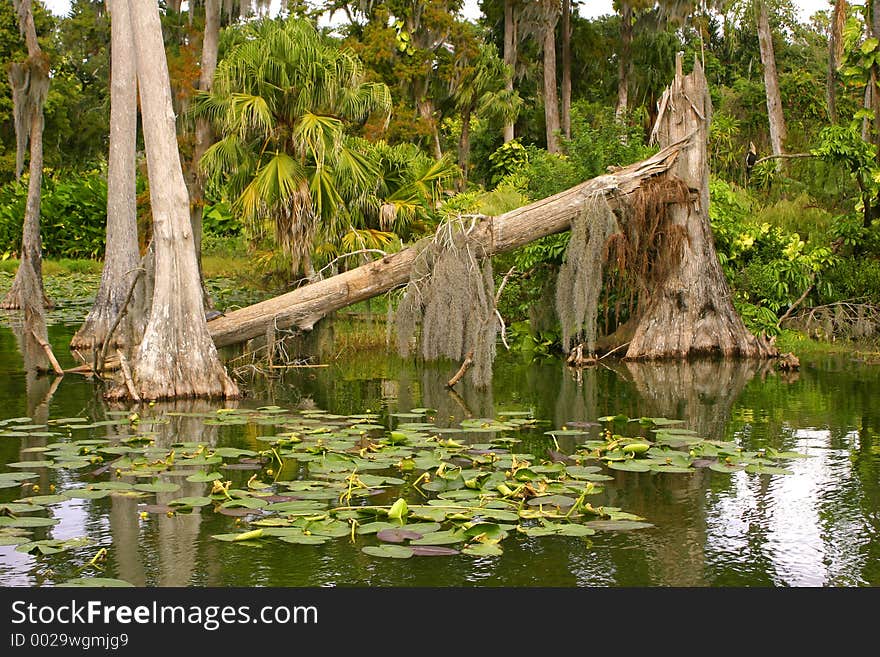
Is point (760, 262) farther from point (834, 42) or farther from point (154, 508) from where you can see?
point (834, 42)

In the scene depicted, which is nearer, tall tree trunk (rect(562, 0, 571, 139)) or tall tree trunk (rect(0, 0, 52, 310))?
tall tree trunk (rect(0, 0, 52, 310))

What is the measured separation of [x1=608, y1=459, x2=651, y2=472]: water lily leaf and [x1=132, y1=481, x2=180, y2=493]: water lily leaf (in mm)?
2906

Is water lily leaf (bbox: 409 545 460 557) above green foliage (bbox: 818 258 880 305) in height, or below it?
below

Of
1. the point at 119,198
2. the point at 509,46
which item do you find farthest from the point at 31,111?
the point at 509,46

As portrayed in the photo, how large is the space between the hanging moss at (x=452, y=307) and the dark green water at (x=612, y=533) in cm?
58

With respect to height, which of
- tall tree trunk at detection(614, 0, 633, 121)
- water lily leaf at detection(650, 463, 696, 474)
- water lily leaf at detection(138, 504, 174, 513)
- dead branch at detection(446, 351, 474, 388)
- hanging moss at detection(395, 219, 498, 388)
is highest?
tall tree trunk at detection(614, 0, 633, 121)

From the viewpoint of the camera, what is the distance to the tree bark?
14539 mm

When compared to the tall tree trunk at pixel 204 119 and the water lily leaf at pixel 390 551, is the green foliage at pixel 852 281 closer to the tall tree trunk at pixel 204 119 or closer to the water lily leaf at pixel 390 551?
the tall tree trunk at pixel 204 119

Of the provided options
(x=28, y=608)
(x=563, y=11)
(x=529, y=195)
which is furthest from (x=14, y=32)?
(x=28, y=608)

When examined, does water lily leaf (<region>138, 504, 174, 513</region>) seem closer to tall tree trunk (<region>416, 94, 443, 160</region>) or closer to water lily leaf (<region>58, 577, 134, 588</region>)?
water lily leaf (<region>58, 577, 134, 588</region>)

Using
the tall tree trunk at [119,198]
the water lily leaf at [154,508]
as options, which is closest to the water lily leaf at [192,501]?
the water lily leaf at [154,508]

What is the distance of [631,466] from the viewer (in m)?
7.62

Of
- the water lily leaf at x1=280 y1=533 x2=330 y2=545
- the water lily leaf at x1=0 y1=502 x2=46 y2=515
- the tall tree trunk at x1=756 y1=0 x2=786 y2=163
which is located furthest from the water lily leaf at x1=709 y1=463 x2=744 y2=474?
the tall tree trunk at x1=756 y1=0 x2=786 y2=163

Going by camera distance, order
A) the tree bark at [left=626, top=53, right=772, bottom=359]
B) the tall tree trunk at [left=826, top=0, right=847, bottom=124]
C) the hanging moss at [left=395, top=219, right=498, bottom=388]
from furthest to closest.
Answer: the tall tree trunk at [left=826, top=0, right=847, bottom=124]
the tree bark at [left=626, top=53, right=772, bottom=359]
the hanging moss at [left=395, top=219, right=498, bottom=388]
